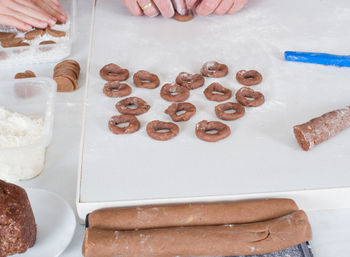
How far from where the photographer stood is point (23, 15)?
215 centimetres

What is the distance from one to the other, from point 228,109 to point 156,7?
2.68 ft

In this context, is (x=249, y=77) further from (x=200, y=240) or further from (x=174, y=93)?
(x=200, y=240)

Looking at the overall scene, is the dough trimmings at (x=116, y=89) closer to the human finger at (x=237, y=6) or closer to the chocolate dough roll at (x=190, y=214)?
the chocolate dough roll at (x=190, y=214)

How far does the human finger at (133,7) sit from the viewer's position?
7.31ft

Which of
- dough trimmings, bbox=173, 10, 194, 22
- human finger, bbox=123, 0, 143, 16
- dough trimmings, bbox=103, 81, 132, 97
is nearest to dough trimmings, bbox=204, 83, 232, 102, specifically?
dough trimmings, bbox=103, 81, 132, 97

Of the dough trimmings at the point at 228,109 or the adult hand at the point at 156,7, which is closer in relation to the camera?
the dough trimmings at the point at 228,109

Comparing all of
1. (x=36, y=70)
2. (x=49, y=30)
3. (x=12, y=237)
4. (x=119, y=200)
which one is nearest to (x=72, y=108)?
(x=36, y=70)

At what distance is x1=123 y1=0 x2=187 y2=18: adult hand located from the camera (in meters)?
2.20

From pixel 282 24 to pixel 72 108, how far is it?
3.61 ft

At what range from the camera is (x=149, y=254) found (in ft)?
4.09

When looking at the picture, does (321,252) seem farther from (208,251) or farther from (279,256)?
(208,251)

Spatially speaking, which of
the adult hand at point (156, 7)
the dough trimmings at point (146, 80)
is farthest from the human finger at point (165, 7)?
the dough trimmings at point (146, 80)

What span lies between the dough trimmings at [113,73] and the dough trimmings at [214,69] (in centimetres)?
32

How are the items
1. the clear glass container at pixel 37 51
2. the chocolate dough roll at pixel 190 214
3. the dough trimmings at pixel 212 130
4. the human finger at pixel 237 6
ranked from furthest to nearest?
the human finger at pixel 237 6 < the clear glass container at pixel 37 51 < the dough trimmings at pixel 212 130 < the chocolate dough roll at pixel 190 214
